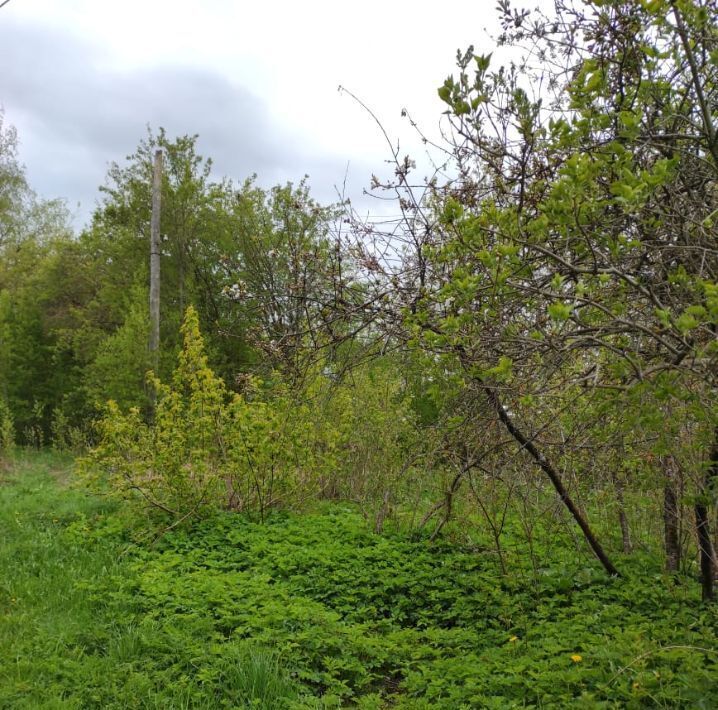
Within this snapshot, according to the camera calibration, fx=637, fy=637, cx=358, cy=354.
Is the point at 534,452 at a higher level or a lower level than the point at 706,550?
higher

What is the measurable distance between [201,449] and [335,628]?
3.47m

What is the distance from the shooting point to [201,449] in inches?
281

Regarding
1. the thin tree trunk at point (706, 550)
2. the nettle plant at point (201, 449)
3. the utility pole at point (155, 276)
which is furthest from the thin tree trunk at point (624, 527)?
the utility pole at point (155, 276)

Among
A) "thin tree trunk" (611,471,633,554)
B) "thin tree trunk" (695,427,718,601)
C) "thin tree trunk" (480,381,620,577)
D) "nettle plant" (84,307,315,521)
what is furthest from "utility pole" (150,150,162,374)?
"thin tree trunk" (695,427,718,601)

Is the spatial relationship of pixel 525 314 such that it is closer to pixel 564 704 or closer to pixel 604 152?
pixel 604 152

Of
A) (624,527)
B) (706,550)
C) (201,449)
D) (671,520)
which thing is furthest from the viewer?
(201,449)

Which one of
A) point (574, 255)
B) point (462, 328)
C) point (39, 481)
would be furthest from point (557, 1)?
point (39, 481)

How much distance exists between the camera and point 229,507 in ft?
25.1

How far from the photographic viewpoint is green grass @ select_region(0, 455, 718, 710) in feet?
10.7

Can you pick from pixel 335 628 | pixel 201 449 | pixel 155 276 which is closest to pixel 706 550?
pixel 335 628

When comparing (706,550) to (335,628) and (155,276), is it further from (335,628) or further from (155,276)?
(155,276)

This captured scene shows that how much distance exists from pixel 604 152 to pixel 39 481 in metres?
11.0

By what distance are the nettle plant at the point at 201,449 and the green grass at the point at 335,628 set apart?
0.80m

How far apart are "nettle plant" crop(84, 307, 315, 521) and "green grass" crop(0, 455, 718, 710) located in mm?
802
